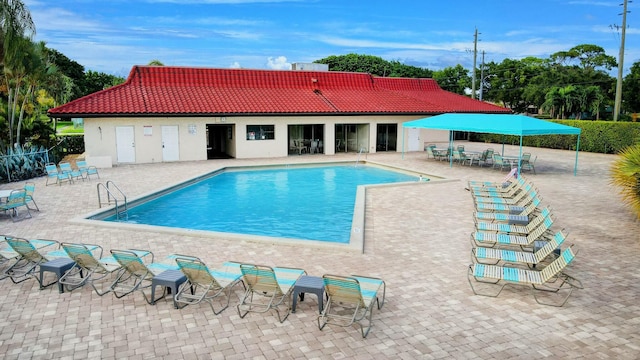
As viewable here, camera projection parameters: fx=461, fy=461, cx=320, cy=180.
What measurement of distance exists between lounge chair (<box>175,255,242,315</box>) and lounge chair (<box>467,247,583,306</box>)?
3.64 meters

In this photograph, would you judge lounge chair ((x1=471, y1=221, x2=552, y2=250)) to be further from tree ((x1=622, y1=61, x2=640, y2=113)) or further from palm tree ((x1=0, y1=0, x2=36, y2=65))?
tree ((x1=622, y1=61, x2=640, y2=113))

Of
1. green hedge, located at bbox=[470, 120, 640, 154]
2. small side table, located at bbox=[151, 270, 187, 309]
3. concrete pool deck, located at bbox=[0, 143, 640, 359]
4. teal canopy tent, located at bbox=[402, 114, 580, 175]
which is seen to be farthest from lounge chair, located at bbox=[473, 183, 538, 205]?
green hedge, located at bbox=[470, 120, 640, 154]

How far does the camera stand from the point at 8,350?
526 cm

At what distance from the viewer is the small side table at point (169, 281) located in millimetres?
6422

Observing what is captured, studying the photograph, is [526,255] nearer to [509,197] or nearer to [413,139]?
[509,197]

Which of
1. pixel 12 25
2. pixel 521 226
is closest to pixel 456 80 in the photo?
pixel 12 25

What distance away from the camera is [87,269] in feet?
23.6

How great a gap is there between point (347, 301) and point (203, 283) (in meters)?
2.11

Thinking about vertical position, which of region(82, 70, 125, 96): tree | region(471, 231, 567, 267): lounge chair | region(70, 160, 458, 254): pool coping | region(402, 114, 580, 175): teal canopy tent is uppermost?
region(82, 70, 125, 96): tree

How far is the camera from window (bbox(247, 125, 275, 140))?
2486cm

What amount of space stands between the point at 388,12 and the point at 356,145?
147 feet

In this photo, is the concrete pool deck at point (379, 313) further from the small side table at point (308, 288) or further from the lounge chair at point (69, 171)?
the lounge chair at point (69, 171)

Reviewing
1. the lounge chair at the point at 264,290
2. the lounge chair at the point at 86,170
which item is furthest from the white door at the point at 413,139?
the lounge chair at the point at 264,290

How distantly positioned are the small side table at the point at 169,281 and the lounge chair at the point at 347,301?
2071 mm
